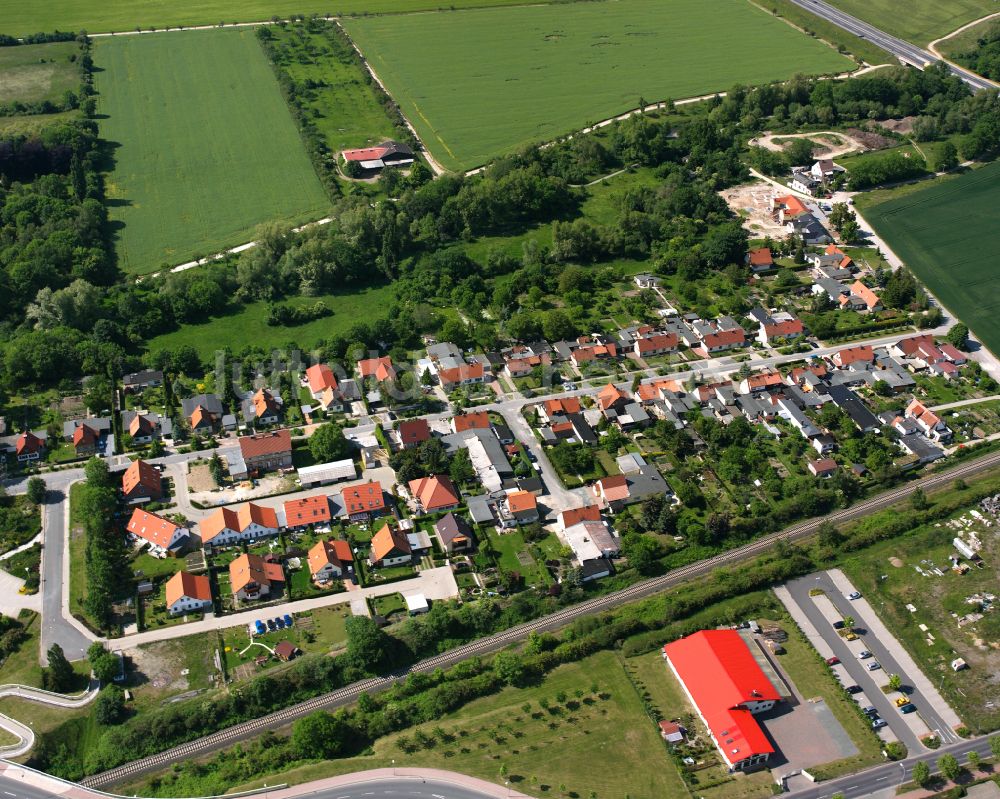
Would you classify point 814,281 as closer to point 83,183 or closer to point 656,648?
point 656,648

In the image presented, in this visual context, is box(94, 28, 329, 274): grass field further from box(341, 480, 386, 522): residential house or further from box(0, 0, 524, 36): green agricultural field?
box(341, 480, 386, 522): residential house

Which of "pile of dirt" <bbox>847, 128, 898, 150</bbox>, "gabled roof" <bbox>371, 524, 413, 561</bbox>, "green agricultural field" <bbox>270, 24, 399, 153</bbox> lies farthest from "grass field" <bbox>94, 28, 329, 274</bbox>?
"pile of dirt" <bbox>847, 128, 898, 150</bbox>

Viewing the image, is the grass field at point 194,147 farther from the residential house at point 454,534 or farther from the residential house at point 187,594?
the residential house at point 454,534

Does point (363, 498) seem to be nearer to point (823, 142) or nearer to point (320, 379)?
point (320, 379)

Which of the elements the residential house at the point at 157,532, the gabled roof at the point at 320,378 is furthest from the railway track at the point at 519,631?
the gabled roof at the point at 320,378

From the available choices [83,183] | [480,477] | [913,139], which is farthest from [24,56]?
[913,139]
